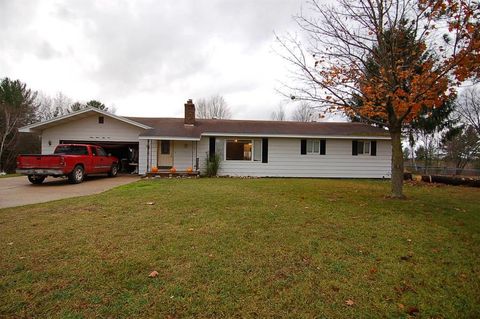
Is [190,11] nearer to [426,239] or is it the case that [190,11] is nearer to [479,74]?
[479,74]

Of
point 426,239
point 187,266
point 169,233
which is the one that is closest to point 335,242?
point 426,239

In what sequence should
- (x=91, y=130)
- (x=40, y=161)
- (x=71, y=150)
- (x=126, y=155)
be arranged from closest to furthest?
(x=40, y=161) < (x=71, y=150) < (x=91, y=130) < (x=126, y=155)

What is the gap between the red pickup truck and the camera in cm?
1112

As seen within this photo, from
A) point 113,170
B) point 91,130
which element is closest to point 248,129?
point 113,170

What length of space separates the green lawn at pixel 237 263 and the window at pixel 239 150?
1053 centimetres

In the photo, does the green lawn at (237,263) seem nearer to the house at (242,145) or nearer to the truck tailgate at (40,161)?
the truck tailgate at (40,161)

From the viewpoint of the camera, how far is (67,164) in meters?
11.5

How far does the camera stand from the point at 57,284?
2.89 m

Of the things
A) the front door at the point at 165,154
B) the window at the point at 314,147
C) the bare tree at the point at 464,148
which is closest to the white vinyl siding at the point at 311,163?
the window at the point at 314,147

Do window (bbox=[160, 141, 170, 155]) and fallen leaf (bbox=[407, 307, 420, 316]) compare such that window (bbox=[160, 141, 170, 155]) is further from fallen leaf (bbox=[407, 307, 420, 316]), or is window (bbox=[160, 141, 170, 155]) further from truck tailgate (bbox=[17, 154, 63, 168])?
fallen leaf (bbox=[407, 307, 420, 316])

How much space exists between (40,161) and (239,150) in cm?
1009

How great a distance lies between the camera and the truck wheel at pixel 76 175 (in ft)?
39.1

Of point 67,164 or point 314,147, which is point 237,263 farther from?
point 314,147

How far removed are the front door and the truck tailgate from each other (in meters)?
5.89
